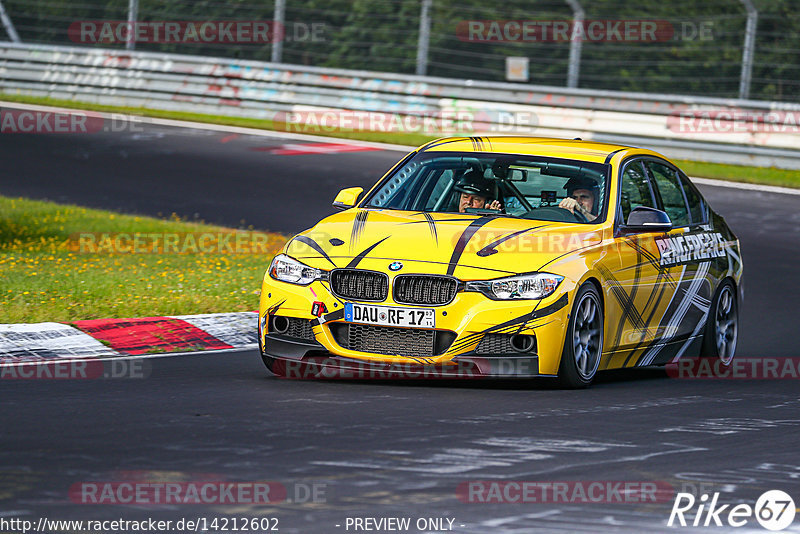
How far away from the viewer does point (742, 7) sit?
22656 millimetres

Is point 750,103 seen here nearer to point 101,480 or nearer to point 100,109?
point 100,109

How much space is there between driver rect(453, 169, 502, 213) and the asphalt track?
4.59 ft

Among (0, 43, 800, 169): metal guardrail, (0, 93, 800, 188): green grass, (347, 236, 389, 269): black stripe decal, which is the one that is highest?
(0, 43, 800, 169): metal guardrail

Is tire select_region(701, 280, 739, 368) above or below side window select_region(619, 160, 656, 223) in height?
below

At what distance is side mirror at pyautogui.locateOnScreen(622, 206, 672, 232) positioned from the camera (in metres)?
9.50

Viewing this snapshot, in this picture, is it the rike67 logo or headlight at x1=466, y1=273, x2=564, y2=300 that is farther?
headlight at x1=466, y1=273, x2=564, y2=300

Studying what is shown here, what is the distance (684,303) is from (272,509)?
5370 millimetres

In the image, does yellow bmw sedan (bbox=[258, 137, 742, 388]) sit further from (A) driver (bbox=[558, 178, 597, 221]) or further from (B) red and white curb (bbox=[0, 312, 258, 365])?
(B) red and white curb (bbox=[0, 312, 258, 365])

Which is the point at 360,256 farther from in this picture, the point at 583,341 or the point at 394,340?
the point at 583,341

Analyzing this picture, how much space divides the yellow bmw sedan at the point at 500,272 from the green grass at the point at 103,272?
2266 mm

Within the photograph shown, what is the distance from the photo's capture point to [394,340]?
8438 mm

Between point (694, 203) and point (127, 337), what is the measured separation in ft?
13.8

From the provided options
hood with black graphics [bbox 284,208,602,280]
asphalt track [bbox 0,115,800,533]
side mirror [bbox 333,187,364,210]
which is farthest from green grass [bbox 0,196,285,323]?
hood with black graphics [bbox 284,208,602,280]

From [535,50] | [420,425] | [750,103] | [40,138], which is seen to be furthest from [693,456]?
[535,50]
